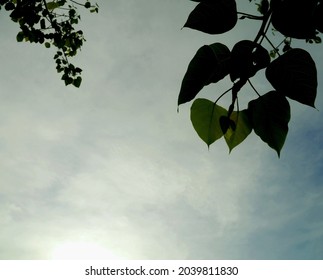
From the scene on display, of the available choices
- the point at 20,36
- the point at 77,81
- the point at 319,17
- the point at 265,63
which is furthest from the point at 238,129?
the point at 77,81

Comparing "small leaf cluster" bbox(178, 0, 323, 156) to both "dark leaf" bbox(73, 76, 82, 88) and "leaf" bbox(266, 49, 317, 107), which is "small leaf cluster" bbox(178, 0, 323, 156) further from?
"dark leaf" bbox(73, 76, 82, 88)

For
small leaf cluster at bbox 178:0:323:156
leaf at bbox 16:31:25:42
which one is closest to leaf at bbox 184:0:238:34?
small leaf cluster at bbox 178:0:323:156

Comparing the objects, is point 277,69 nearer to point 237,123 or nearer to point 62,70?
point 237,123

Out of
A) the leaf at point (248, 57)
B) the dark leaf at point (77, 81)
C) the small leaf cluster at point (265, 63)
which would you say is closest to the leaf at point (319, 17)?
the small leaf cluster at point (265, 63)

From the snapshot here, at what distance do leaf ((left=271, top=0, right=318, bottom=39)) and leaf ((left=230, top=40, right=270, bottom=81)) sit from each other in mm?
60

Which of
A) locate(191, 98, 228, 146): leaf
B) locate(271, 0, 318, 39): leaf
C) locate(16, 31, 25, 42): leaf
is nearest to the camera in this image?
locate(271, 0, 318, 39): leaf

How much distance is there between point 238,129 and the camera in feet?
2.90

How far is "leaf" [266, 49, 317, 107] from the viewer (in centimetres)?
66

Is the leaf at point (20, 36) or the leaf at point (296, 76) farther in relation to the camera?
the leaf at point (20, 36)

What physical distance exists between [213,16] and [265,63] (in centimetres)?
16

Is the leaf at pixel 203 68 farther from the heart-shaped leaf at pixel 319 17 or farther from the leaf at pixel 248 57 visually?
the heart-shaped leaf at pixel 319 17

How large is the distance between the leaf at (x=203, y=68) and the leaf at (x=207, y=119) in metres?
0.13

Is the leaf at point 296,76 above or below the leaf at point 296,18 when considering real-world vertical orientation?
below

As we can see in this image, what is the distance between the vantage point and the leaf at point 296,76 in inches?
25.8
